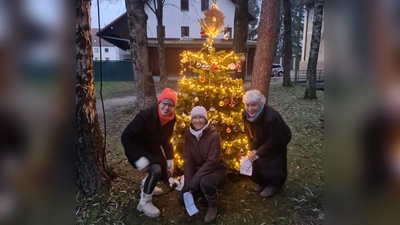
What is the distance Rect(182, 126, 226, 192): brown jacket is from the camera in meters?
2.98

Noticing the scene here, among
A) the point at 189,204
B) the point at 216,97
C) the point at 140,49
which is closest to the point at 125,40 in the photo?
the point at 140,49

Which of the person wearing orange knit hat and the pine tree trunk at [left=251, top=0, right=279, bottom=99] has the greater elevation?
the pine tree trunk at [left=251, top=0, right=279, bottom=99]

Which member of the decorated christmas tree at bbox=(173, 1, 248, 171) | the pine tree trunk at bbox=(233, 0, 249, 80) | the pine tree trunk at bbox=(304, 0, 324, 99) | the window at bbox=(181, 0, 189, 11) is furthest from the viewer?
the window at bbox=(181, 0, 189, 11)

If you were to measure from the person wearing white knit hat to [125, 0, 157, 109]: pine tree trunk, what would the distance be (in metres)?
4.50

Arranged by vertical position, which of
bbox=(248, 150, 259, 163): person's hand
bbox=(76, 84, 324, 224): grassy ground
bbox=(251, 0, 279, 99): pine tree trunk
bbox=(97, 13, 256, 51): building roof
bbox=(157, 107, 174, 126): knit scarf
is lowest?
bbox=(76, 84, 324, 224): grassy ground

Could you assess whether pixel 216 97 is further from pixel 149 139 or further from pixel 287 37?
pixel 287 37

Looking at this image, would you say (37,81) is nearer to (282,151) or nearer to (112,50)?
(282,151)

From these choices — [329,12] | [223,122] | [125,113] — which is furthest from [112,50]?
[329,12]

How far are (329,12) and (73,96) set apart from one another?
114cm

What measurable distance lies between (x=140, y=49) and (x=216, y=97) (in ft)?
13.8

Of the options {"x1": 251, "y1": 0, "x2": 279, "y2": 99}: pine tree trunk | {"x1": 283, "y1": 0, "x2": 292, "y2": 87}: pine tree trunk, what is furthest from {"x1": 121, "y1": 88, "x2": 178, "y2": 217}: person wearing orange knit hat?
{"x1": 283, "y1": 0, "x2": 292, "y2": 87}: pine tree trunk

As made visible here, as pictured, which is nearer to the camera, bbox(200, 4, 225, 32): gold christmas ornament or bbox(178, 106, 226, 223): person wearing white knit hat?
bbox(178, 106, 226, 223): person wearing white knit hat

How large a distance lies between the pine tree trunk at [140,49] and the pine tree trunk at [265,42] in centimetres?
350

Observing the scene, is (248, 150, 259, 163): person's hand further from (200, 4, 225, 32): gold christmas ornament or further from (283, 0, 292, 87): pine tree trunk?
(283, 0, 292, 87): pine tree trunk
